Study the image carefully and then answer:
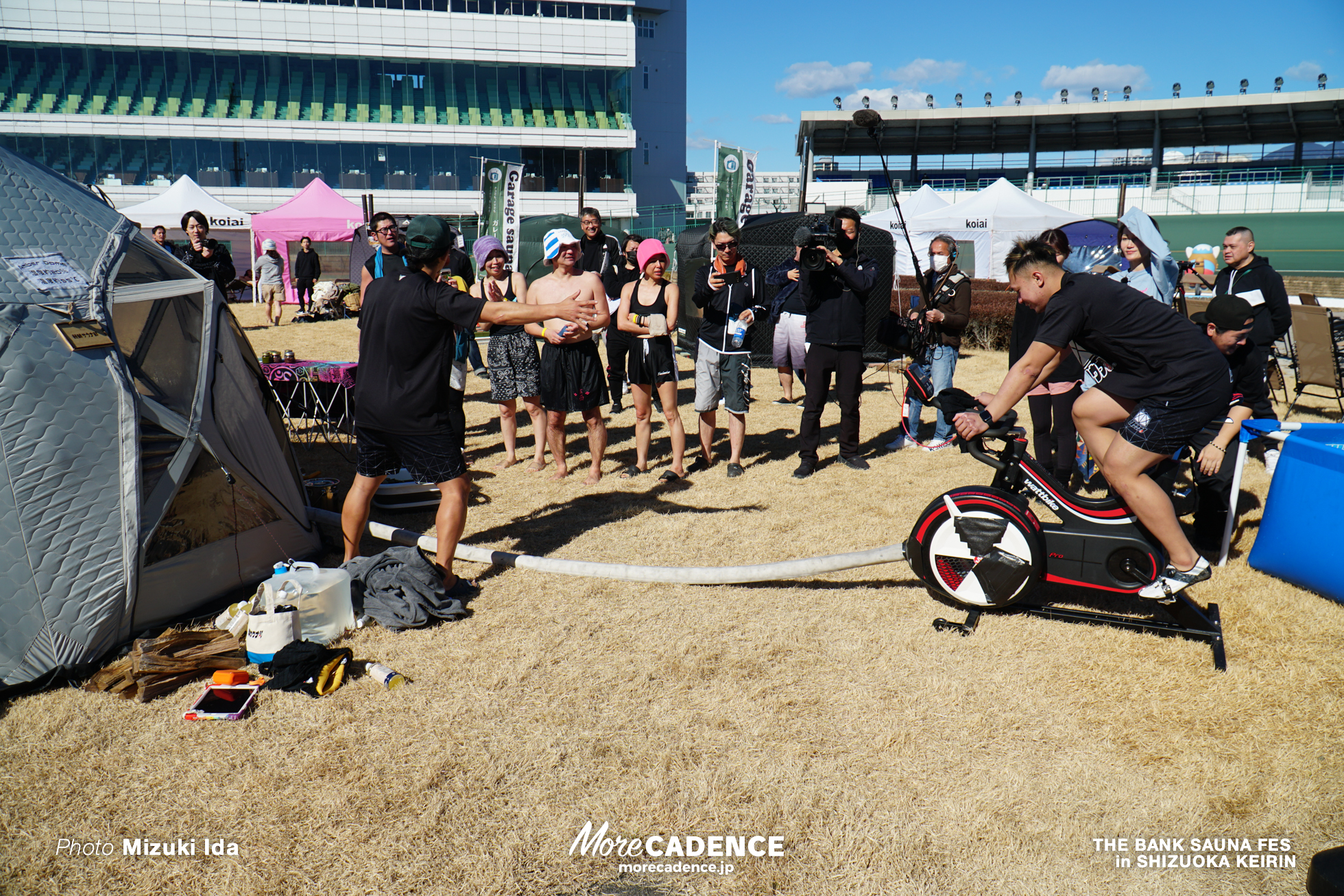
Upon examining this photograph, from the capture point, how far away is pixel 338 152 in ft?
124

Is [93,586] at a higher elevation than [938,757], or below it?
higher

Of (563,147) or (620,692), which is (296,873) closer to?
(620,692)

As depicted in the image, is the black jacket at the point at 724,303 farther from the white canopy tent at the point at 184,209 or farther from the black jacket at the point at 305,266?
the white canopy tent at the point at 184,209

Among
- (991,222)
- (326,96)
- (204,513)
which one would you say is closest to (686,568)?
(204,513)

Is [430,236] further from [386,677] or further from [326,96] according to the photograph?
[326,96]

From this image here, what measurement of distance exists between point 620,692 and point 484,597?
1256 mm

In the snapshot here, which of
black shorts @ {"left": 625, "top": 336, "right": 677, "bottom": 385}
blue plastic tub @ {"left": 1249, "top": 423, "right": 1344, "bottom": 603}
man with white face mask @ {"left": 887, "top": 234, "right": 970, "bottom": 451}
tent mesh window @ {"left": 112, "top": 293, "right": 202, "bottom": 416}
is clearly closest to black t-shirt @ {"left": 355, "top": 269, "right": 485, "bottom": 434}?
tent mesh window @ {"left": 112, "top": 293, "right": 202, "bottom": 416}

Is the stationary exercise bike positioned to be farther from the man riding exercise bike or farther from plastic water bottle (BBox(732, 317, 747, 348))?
plastic water bottle (BBox(732, 317, 747, 348))

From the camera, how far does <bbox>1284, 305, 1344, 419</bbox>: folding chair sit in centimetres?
830

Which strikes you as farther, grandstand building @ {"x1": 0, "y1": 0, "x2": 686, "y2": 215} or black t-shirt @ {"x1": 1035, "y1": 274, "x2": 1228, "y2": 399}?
grandstand building @ {"x1": 0, "y1": 0, "x2": 686, "y2": 215}

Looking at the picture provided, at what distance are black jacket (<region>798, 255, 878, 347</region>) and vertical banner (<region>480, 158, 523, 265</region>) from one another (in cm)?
681

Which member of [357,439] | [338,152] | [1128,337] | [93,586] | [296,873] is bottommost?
[296,873]

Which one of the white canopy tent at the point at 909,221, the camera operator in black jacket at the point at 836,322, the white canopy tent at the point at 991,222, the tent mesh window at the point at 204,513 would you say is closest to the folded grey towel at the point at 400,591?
the tent mesh window at the point at 204,513

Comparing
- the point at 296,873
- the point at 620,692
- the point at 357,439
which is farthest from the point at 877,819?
the point at 357,439
